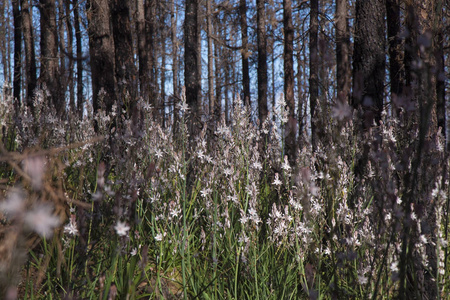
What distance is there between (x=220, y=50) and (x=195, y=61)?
19.6m

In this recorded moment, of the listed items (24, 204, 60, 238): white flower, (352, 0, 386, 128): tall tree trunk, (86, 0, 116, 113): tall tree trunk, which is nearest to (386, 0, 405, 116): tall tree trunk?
(352, 0, 386, 128): tall tree trunk

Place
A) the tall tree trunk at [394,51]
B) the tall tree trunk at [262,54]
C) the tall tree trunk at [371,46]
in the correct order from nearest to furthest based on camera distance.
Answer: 1. the tall tree trunk at [371,46]
2. the tall tree trunk at [394,51]
3. the tall tree trunk at [262,54]

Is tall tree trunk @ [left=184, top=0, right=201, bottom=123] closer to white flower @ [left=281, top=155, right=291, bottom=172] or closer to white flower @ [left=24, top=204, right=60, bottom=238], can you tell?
white flower @ [left=281, top=155, right=291, bottom=172]

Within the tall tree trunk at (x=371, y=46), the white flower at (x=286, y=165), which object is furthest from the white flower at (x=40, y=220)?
the tall tree trunk at (x=371, y=46)

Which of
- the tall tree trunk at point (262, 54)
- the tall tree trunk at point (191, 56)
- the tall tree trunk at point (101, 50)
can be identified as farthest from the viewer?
the tall tree trunk at point (262, 54)

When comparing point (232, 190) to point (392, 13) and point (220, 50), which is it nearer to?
point (392, 13)

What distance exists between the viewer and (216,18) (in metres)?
13.3

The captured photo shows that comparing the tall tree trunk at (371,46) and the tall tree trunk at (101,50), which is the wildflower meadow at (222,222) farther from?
the tall tree trunk at (101,50)

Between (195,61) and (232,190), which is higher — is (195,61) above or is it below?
above

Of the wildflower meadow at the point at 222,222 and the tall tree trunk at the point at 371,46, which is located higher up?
the tall tree trunk at the point at 371,46

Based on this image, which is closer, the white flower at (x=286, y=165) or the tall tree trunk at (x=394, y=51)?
the white flower at (x=286, y=165)

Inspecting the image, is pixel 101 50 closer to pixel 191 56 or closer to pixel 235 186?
pixel 191 56

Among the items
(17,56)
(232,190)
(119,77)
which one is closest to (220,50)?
(17,56)

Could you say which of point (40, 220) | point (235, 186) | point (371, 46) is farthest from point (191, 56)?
point (40, 220)
